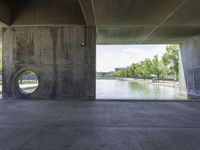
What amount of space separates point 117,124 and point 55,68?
213 inches

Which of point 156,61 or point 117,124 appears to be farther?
point 156,61

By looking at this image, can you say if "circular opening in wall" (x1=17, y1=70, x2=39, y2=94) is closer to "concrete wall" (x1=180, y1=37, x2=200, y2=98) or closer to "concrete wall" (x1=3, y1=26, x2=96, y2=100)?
"concrete wall" (x1=3, y1=26, x2=96, y2=100)

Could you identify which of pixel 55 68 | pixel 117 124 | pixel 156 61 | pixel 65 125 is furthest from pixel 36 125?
pixel 156 61

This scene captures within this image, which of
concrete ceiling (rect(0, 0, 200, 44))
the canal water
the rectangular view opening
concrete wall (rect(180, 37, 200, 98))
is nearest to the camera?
concrete ceiling (rect(0, 0, 200, 44))

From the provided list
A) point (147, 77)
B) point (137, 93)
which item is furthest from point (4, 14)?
point (147, 77)

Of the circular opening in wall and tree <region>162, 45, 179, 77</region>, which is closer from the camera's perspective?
the circular opening in wall

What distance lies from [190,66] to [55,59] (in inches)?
327

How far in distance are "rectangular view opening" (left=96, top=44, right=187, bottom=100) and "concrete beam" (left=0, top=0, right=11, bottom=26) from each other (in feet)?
15.4

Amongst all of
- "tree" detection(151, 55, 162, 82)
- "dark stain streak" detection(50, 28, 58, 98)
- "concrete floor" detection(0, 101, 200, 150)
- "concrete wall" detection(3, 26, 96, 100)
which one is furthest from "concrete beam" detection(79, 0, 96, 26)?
"tree" detection(151, 55, 162, 82)

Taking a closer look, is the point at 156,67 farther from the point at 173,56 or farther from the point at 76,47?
the point at 76,47

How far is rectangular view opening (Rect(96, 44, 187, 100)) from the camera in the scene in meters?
13.3

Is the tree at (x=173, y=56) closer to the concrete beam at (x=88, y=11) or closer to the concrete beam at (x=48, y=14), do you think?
the concrete beam at (x=88, y=11)

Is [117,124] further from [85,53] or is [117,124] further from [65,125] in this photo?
[85,53]

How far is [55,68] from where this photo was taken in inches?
358
